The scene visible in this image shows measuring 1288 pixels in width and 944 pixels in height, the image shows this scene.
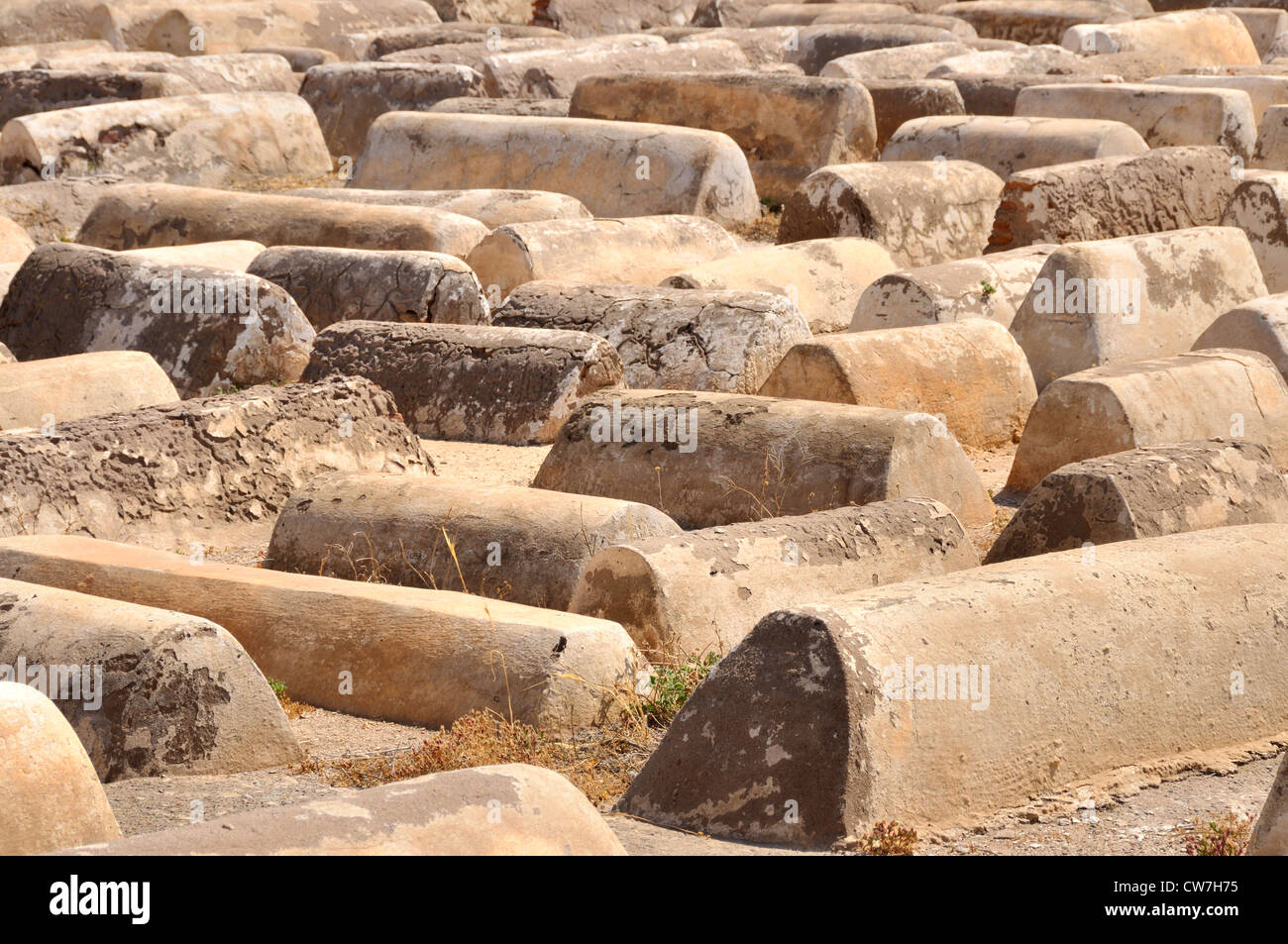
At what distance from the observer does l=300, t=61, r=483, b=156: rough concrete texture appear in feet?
59.2

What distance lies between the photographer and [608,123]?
14.8 meters

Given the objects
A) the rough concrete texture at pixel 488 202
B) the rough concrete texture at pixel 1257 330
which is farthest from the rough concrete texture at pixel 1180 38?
the rough concrete texture at pixel 1257 330

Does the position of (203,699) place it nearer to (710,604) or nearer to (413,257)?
(710,604)

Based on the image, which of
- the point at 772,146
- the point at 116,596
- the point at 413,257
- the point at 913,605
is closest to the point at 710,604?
the point at 913,605

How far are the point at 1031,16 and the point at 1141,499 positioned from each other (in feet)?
67.3

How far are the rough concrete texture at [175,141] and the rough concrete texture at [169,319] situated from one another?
201 inches

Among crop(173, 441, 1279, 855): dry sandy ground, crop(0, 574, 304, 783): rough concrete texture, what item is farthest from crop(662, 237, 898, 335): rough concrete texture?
crop(0, 574, 304, 783): rough concrete texture

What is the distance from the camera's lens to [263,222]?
40.6ft

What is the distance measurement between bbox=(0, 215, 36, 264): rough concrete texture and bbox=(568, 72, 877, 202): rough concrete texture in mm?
6449

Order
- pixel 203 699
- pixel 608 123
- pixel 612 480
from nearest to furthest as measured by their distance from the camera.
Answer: pixel 203 699, pixel 612 480, pixel 608 123

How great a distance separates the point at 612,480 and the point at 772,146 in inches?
357

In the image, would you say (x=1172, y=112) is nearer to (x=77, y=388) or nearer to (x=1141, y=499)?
(x=1141, y=499)

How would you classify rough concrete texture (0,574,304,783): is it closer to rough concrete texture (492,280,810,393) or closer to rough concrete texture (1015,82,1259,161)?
rough concrete texture (492,280,810,393)
